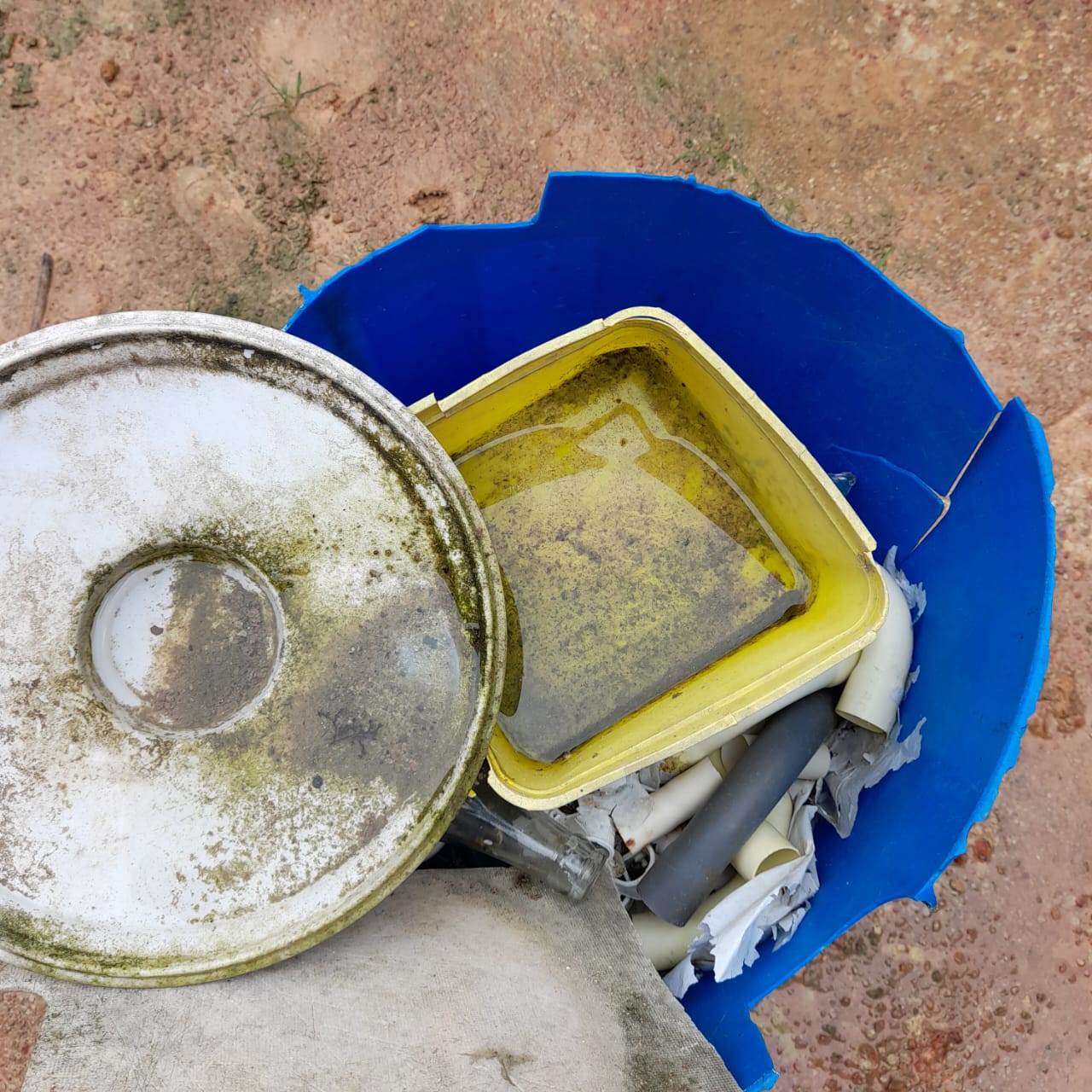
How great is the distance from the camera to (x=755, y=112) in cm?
184

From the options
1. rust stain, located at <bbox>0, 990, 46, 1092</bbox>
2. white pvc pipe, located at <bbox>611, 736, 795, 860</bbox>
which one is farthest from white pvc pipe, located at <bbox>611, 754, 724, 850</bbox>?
rust stain, located at <bbox>0, 990, 46, 1092</bbox>

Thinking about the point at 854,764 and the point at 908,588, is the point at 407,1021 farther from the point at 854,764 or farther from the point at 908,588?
the point at 908,588

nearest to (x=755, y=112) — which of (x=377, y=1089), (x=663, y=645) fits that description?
(x=663, y=645)

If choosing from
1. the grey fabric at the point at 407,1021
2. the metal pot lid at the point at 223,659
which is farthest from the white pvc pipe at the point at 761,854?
the metal pot lid at the point at 223,659

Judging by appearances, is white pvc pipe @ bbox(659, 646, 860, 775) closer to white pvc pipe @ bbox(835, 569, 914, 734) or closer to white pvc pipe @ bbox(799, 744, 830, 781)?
white pvc pipe @ bbox(835, 569, 914, 734)

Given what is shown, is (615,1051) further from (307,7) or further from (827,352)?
(307,7)

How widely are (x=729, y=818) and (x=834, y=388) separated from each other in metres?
0.79

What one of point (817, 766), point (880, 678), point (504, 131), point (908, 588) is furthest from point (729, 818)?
point (504, 131)

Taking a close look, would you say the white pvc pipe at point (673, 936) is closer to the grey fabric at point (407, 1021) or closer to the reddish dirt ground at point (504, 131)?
the grey fabric at point (407, 1021)

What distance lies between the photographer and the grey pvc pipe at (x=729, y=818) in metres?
1.37

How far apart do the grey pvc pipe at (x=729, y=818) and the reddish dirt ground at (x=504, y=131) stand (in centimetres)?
98

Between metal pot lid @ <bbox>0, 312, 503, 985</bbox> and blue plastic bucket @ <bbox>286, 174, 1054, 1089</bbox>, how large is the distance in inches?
12.4

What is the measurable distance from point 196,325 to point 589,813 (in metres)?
1.03

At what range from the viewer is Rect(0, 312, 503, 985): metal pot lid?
3.38 feet
